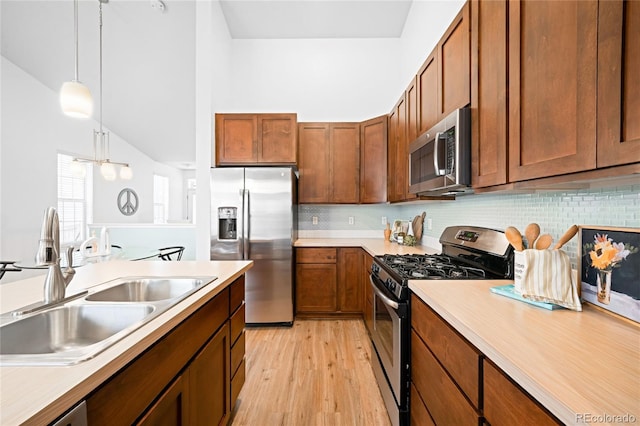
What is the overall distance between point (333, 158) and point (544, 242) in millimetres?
2703

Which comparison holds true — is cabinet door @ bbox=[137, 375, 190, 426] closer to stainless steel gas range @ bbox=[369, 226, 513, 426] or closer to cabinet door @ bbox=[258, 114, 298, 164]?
stainless steel gas range @ bbox=[369, 226, 513, 426]

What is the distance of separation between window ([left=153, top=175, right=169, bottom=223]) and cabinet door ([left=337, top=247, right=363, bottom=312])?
21.5ft

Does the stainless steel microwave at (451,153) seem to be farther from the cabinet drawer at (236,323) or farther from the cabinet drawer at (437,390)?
the cabinet drawer at (236,323)

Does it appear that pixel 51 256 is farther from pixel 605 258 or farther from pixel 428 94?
pixel 428 94

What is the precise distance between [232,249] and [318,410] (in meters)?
1.81

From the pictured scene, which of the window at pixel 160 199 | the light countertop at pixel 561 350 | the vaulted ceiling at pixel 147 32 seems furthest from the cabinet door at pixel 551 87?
the window at pixel 160 199

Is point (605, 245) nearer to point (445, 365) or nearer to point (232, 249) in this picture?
point (445, 365)

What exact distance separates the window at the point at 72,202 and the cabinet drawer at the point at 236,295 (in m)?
4.67

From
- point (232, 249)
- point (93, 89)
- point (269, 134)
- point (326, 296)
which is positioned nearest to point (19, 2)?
point (93, 89)

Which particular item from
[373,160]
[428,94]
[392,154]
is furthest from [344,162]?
[428,94]

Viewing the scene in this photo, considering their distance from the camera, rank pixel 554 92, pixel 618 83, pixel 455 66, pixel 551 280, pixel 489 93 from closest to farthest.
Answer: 1. pixel 618 83
2. pixel 554 92
3. pixel 551 280
4. pixel 489 93
5. pixel 455 66

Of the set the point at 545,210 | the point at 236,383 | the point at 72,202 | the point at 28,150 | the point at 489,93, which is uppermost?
the point at 28,150

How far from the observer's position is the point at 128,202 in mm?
6801

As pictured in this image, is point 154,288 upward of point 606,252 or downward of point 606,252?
downward
